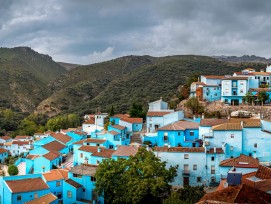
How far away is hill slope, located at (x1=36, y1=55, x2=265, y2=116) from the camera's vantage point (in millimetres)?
79875

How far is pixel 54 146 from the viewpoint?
1853 inches

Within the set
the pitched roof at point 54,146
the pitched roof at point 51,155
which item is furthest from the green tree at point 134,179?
the pitched roof at point 54,146

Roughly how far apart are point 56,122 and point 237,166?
54.7 metres

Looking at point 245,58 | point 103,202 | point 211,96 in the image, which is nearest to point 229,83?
point 211,96

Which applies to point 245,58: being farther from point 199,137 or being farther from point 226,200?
point 226,200

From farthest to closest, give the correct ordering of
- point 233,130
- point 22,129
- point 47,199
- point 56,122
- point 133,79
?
point 133,79 → point 22,129 → point 56,122 → point 233,130 → point 47,199

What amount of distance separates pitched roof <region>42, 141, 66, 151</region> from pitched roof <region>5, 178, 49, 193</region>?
13272mm

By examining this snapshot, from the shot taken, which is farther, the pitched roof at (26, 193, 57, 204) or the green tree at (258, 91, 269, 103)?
the green tree at (258, 91, 269, 103)

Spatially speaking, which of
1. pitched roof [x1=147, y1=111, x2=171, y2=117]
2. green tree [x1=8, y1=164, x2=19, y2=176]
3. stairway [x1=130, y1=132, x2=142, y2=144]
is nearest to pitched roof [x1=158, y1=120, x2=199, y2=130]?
pitched roof [x1=147, y1=111, x2=171, y2=117]

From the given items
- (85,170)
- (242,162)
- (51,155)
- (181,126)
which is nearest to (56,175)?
(85,170)

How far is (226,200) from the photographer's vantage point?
13508 millimetres

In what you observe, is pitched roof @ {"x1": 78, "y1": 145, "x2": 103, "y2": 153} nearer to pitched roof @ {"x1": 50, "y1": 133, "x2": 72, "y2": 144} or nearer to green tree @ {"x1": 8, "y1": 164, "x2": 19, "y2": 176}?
green tree @ {"x1": 8, "y1": 164, "x2": 19, "y2": 176}

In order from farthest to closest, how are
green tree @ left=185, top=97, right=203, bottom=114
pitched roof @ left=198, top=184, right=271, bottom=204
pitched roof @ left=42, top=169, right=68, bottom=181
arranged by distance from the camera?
1. green tree @ left=185, top=97, right=203, bottom=114
2. pitched roof @ left=42, top=169, right=68, bottom=181
3. pitched roof @ left=198, top=184, right=271, bottom=204

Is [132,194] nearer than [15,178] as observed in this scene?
Yes
